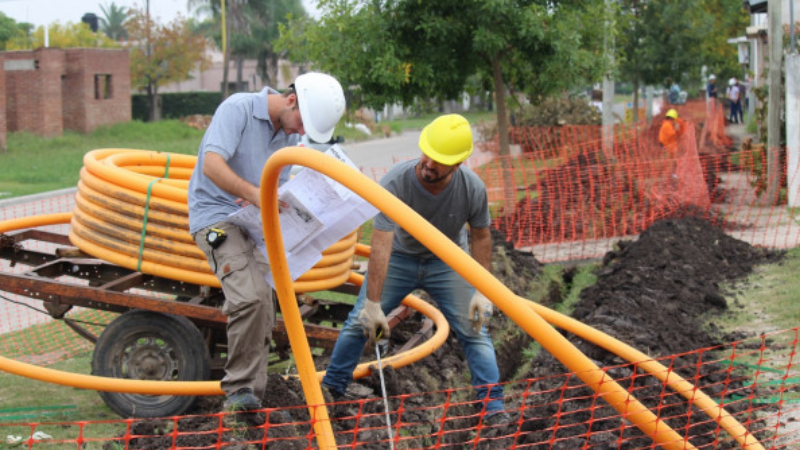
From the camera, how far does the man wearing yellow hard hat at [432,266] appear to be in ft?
Answer: 17.7

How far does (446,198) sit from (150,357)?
2.12 m

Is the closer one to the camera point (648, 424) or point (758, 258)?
point (648, 424)

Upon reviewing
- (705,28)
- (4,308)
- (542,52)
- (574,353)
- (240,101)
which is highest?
(705,28)

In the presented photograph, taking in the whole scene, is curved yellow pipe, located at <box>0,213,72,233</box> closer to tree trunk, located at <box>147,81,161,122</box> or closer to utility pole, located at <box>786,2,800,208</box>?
utility pole, located at <box>786,2,800,208</box>

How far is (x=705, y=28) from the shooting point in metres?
31.1

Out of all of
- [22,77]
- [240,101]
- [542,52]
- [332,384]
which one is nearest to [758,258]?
[542,52]

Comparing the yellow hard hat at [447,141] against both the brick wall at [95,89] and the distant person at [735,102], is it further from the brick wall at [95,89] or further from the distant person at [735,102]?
the distant person at [735,102]

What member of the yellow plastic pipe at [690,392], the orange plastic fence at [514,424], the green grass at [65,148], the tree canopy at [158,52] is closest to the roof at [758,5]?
the green grass at [65,148]

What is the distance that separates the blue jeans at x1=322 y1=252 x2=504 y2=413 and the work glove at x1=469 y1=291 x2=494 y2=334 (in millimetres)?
55

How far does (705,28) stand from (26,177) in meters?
21.0

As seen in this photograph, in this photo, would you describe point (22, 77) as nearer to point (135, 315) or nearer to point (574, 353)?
point (135, 315)

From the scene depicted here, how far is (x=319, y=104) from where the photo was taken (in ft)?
17.1

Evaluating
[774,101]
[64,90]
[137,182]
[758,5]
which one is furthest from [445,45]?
[64,90]

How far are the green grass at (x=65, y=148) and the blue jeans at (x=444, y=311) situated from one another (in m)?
14.6
